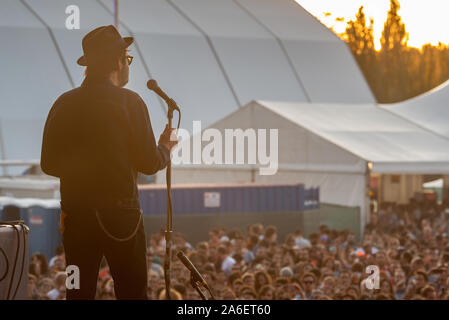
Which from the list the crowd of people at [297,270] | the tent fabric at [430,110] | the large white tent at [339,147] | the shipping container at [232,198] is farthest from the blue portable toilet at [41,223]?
the tent fabric at [430,110]

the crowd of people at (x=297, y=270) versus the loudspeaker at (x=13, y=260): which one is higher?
the loudspeaker at (x=13, y=260)

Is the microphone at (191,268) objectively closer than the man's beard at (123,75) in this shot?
Yes

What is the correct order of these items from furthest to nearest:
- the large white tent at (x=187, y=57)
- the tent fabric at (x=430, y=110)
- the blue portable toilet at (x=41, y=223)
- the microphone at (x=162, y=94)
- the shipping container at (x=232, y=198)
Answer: the large white tent at (x=187, y=57), the tent fabric at (x=430, y=110), the shipping container at (x=232, y=198), the blue portable toilet at (x=41, y=223), the microphone at (x=162, y=94)

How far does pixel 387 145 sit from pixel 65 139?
17.5m

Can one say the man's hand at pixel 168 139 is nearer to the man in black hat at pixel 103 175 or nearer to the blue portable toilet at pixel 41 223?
the man in black hat at pixel 103 175

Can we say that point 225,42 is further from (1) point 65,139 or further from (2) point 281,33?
(1) point 65,139

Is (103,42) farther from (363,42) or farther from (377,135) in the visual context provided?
(363,42)

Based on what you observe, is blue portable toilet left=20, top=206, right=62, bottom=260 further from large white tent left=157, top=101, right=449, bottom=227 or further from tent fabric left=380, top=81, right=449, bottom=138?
tent fabric left=380, top=81, right=449, bottom=138

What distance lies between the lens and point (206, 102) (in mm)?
33438

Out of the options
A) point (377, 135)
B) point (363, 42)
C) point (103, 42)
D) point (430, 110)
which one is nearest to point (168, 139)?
point (103, 42)

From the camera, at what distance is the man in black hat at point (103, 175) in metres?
3.06

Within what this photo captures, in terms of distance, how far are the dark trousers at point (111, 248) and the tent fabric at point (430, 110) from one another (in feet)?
62.6

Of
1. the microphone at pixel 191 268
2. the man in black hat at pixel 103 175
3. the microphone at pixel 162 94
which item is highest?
the microphone at pixel 162 94

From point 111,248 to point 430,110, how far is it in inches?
816
